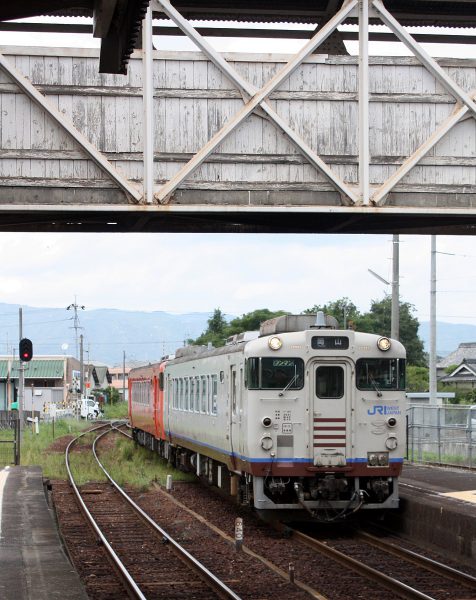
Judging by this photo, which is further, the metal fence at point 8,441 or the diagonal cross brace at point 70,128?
the metal fence at point 8,441

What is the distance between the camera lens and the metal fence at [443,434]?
74.6ft

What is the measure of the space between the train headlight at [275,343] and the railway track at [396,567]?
255cm

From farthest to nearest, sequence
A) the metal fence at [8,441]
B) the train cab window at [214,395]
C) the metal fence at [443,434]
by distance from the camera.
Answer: the metal fence at [8,441] < the metal fence at [443,434] < the train cab window at [214,395]

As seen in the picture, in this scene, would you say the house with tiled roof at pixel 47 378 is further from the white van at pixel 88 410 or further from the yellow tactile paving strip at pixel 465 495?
the yellow tactile paving strip at pixel 465 495

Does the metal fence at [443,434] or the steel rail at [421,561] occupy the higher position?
the metal fence at [443,434]

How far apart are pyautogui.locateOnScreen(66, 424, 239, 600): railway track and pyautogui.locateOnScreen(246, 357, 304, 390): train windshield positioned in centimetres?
242

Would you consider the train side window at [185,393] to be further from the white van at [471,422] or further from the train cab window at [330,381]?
the train cab window at [330,381]

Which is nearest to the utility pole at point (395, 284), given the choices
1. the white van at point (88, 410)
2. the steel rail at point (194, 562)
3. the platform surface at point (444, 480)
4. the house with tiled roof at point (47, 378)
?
the platform surface at point (444, 480)

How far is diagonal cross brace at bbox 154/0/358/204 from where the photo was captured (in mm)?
11562

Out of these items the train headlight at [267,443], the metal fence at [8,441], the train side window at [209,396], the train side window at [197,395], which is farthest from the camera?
the metal fence at [8,441]

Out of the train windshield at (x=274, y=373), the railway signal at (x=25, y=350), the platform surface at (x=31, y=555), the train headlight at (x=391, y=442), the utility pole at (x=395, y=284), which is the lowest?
the platform surface at (x=31, y=555)

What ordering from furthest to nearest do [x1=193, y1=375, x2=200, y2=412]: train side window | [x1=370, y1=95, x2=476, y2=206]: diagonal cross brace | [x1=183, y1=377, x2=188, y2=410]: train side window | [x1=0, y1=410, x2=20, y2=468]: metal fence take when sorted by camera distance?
1. [x1=0, y1=410, x2=20, y2=468]: metal fence
2. [x1=183, y1=377, x2=188, y2=410]: train side window
3. [x1=193, y1=375, x2=200, y2=412]: train side window
4. [x1=370, y1=95, x2=476, y2=206]: diagonal cross brace

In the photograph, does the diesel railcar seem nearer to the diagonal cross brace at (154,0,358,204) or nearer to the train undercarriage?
the train undercarriage

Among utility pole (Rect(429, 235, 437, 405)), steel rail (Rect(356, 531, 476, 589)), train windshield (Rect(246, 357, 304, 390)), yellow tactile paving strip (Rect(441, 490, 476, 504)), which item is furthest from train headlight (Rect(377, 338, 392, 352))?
utility pole (Rect(429, 235, 437, 405))
